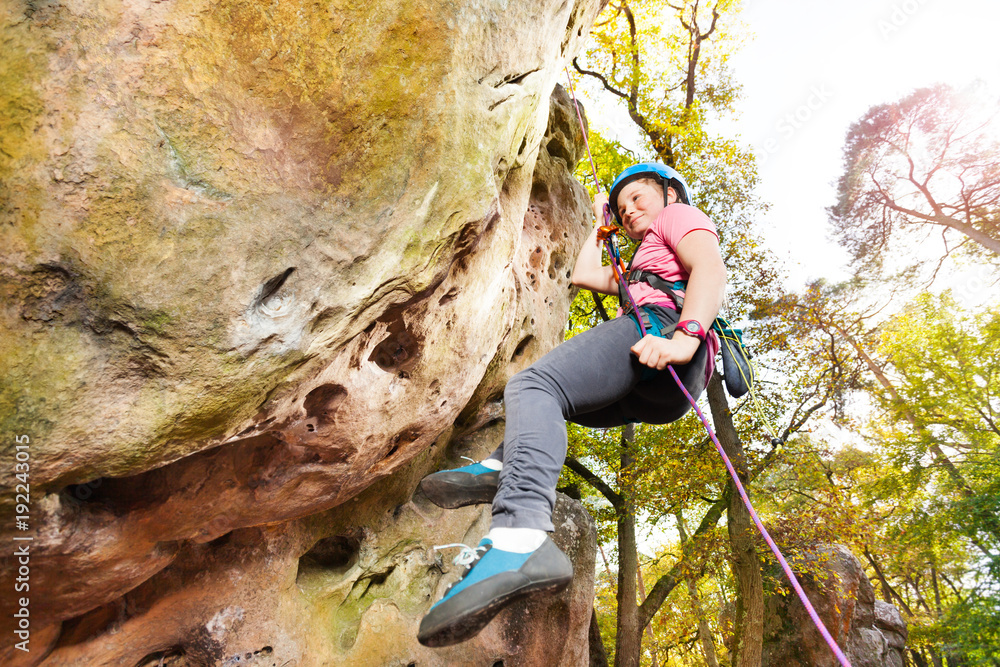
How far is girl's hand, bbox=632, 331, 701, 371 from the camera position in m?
2.59

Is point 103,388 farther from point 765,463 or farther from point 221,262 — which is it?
point 765,463

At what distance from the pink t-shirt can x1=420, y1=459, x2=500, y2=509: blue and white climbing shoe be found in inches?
48.5

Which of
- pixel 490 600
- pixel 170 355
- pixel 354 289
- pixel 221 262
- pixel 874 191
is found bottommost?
pixel 490 600

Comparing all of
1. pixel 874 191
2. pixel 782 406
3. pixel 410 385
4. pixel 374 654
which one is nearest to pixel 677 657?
pixel 782 406

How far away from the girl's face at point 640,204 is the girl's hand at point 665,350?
102cm

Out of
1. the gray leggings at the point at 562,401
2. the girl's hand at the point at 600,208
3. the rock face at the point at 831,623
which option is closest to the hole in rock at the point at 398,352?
the gray leggings at the point at 562,401

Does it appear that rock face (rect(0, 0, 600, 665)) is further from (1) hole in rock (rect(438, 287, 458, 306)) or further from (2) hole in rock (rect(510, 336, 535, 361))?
(2) hole in rock (rect(510, 336, 535, 361))

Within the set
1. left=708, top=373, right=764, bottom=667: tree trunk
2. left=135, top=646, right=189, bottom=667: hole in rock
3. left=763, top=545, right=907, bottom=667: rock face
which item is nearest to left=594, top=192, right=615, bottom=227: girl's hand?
Result: left=135, top=646, right=189, bottom=667: hole in rock

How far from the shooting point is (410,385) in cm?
401

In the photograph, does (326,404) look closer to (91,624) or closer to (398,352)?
(398,352)

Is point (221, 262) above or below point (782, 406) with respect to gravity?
below

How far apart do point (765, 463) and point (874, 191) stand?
9.86 m

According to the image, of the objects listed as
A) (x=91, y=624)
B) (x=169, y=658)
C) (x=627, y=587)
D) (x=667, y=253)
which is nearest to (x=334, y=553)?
(x=169, y=658)

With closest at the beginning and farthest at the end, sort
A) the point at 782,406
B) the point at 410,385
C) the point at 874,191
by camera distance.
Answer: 1. the point at 410,385
2. the point at 782,406
3. the point at 874,191
